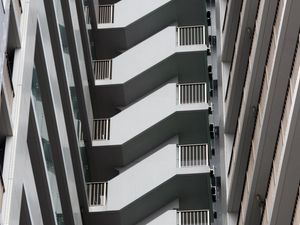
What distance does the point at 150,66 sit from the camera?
50.4 metres

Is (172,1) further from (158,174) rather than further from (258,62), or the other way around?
(258,62)

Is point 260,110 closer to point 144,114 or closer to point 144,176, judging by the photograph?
point 144,176

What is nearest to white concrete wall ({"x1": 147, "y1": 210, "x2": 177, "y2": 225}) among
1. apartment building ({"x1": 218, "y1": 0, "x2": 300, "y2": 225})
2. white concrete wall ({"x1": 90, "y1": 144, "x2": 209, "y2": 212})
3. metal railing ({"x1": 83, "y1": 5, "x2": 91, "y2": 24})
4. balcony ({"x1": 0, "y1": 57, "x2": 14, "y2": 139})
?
white concrete wall ({"x1": 90, "y1": 144, "x2": 209, "y2": 212})

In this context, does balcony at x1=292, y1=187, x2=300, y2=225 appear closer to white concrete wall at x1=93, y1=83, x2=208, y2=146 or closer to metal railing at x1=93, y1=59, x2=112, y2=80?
white concrete wall at x1=93, y1=83, x2=208, y2=146

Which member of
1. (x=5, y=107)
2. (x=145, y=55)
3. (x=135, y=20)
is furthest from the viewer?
(x=135, y=20)

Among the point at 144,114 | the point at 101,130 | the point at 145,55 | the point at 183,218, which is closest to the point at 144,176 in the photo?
the point at 183,218

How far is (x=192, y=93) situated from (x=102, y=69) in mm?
3559

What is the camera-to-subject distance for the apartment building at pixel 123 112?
37.6 metres

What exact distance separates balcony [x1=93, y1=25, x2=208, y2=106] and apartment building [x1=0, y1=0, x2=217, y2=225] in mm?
38

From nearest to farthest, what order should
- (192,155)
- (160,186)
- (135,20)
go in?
(160,186) < (192,155) < (135,20)

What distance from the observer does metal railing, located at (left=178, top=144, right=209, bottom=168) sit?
47.9m

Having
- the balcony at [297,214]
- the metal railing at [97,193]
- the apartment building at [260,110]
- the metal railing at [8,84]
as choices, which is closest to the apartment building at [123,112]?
the metal railing at [97,193]

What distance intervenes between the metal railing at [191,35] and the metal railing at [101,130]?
15.7ft

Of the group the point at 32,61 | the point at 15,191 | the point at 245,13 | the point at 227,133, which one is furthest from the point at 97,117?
the point at 15,191
